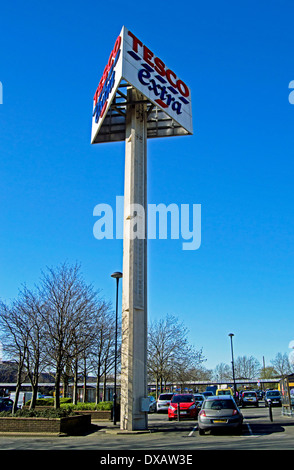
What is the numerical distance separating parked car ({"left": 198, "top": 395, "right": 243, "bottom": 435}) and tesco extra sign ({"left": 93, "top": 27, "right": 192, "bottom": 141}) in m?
15.2

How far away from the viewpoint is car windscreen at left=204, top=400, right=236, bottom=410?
16375 mm

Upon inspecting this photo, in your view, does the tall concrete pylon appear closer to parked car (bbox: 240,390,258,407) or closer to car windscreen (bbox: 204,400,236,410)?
car windscreen (bbox: 204,400,236,410)

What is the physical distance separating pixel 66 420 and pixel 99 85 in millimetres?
19581

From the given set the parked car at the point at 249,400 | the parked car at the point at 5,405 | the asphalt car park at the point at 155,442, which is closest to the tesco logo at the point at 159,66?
the asphalt car park at the point at 155,442

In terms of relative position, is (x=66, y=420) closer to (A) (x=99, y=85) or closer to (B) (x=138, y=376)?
(B) (x=138, y=376)

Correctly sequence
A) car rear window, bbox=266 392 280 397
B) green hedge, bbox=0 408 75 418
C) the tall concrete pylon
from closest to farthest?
green hedge, bbox=0 408 75 418 → the tall concrete pylon → car rear window, bbox=266 392 280 397

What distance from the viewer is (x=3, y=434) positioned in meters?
16.7

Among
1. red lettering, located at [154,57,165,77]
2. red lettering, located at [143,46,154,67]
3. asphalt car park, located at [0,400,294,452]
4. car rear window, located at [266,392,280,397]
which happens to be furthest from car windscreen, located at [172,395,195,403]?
car rear window, located at [266,392,280,397]

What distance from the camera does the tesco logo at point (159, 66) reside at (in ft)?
74.2

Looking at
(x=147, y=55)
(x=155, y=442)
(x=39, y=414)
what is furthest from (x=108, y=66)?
(x=155, y=442)

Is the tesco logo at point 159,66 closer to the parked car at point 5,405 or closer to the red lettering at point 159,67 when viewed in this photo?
the red lettering at point 159,67

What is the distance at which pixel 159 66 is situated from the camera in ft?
77.9

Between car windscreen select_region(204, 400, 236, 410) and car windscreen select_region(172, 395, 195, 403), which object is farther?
car windscreen select_region(172, 395, 195, 403)
